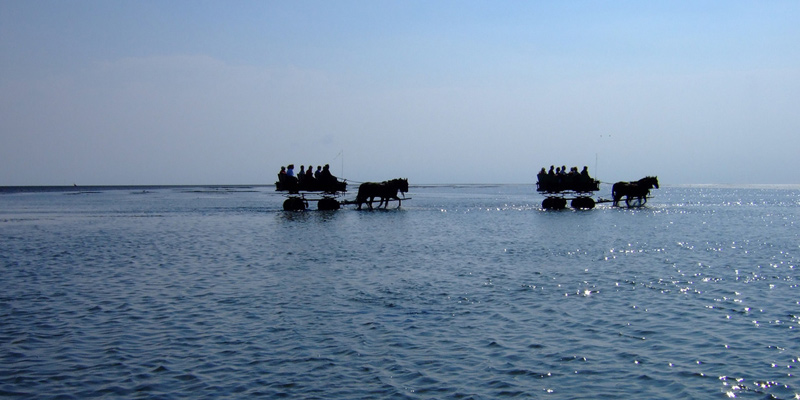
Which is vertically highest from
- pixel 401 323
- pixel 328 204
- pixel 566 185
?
pixel 566 185

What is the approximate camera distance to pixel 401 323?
12.8 m

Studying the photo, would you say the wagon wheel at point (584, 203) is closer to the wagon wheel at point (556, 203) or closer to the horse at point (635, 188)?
the wagon wheel at point (556, 203)

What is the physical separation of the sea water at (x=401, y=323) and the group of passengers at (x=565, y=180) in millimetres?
28458

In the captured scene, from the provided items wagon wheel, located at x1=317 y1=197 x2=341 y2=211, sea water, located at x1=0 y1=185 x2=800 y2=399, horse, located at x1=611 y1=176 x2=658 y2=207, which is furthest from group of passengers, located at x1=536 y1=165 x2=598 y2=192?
sea water, located at x1=0 y1=185 x2=800 y2=399

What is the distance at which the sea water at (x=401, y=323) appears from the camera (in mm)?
9203

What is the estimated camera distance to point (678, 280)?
709 inches

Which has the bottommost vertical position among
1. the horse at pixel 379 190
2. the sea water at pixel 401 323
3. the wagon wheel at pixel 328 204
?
the sea water at pixel 401 323

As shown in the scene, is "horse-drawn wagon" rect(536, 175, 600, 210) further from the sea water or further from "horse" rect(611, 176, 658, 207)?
the sea water

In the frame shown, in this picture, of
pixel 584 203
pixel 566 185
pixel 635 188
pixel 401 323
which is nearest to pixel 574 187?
pixel 566 185

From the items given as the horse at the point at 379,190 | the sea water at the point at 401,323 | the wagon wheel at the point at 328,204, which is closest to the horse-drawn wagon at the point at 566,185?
the horse at the point at 379,190

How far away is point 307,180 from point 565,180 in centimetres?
2112

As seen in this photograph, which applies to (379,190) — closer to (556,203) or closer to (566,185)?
(556,203)

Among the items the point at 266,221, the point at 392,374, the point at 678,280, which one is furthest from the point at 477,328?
the point at 266,221

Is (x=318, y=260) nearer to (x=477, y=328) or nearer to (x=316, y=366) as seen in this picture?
(x=477, y=328)
